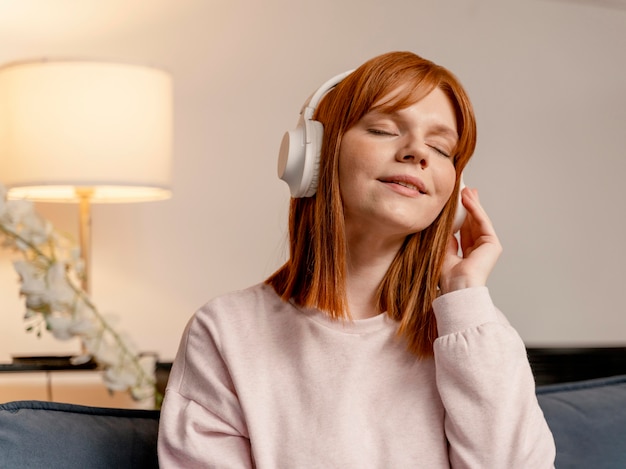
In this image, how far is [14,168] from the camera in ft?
6.31

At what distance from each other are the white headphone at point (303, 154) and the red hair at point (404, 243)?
0.04ft

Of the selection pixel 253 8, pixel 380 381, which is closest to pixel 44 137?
pixel 253 8

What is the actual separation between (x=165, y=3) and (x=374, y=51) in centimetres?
61

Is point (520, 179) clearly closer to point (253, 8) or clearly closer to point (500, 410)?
point (253, 8)

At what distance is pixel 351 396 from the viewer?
1.20 meters

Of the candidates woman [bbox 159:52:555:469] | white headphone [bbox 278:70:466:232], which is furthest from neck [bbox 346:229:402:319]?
white headphone [bbox 278:70:466:232]

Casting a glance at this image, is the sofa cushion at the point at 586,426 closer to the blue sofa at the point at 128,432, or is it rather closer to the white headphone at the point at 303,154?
the blue sofa at the point at 128,432

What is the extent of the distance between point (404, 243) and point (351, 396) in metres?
0.24

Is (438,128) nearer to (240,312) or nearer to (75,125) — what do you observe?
(240,312)

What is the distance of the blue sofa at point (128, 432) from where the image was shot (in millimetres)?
1116

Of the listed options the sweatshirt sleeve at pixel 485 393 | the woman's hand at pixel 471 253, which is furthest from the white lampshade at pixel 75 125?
the sweatshirt sleeve at pixel 485 393

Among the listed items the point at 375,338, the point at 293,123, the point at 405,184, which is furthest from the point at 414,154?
the point at 293,123

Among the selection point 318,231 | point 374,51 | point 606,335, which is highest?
point 374,51

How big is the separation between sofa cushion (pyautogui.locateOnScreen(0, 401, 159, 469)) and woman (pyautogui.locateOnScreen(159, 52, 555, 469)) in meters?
0.06
